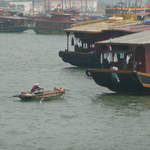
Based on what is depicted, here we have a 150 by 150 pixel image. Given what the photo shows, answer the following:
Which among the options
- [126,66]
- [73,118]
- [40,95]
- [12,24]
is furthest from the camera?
[12,24]

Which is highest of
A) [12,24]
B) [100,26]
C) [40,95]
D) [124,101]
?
[100,26]

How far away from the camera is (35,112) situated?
1245 inches

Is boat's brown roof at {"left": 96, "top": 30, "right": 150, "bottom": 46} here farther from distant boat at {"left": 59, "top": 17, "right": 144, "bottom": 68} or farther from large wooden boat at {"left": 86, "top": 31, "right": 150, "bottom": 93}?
distant boat at {"left": 59, "top": 17, "right": 144, "bottom": 68}

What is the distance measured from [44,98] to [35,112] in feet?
7.79

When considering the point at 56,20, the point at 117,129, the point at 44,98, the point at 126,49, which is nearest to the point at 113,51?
the point at 126,49

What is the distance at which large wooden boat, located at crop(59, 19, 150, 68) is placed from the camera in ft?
150

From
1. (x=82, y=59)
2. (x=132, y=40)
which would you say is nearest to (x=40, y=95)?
(x=132, y=40)

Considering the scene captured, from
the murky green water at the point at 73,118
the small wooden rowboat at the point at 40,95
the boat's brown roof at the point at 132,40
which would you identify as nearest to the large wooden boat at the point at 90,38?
the murky green water at the point at 73,118

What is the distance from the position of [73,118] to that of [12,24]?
75.9 metres

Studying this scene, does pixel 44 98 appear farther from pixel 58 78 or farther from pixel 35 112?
pixel 58 78

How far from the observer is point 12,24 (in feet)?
347

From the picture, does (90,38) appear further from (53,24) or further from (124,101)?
(53,24)

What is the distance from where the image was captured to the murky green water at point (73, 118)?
1045 inches

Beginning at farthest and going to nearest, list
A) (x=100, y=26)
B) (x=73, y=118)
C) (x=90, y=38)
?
(x=100, y=26), (x=90, y=38), (x=73, y=118)
